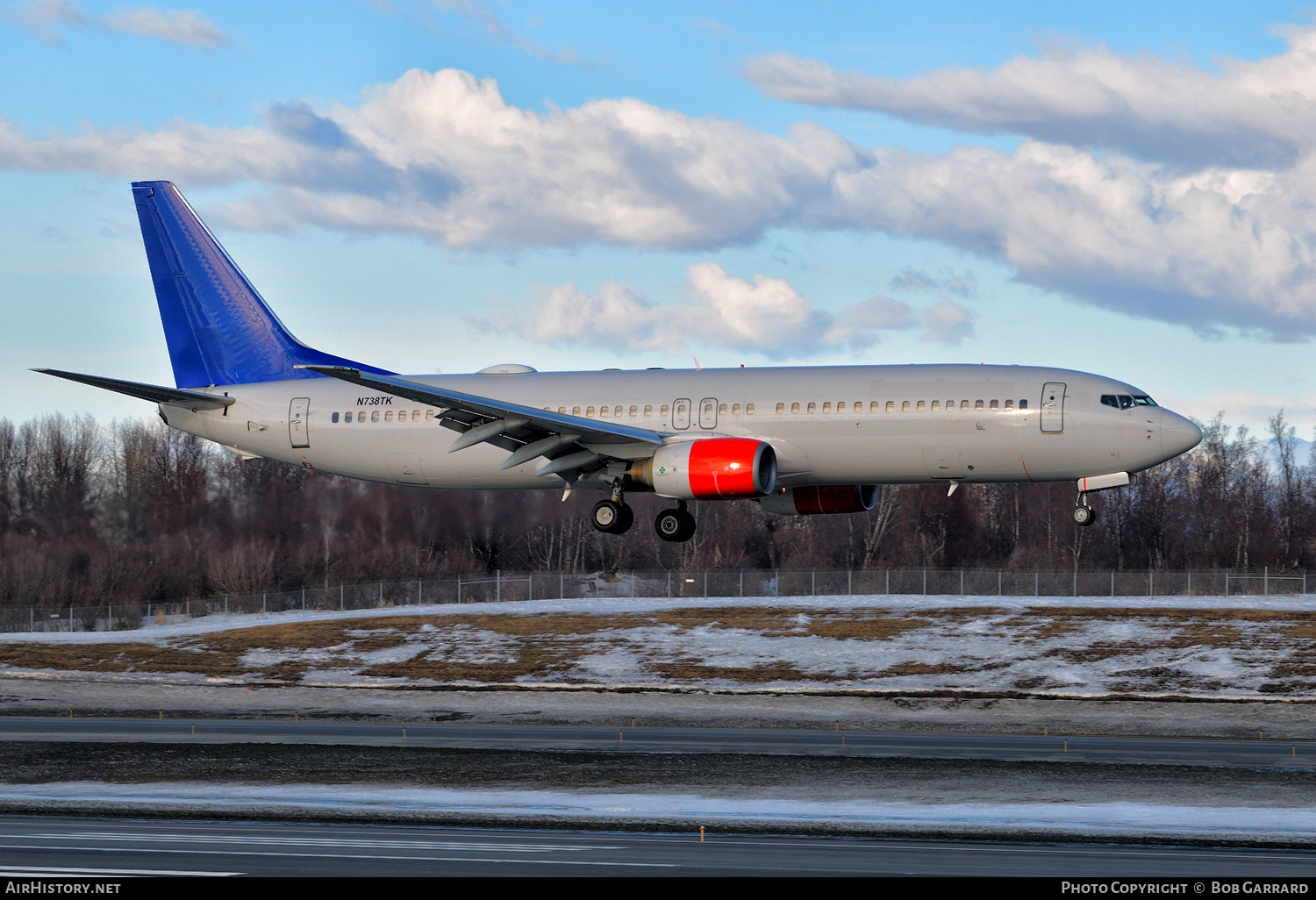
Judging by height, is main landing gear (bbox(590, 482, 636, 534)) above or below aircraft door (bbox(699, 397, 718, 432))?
below

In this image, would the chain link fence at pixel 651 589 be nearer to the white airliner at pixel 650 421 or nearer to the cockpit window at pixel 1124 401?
the white airliner at pixel 650 421

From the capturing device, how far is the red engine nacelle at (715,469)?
40375 millimetres

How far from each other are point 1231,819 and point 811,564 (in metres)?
76.1

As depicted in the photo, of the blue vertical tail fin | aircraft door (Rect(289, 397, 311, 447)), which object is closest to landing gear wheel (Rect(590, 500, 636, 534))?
aircraft door (Rect(289, 397, 311, 447))

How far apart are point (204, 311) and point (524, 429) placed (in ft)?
51.7

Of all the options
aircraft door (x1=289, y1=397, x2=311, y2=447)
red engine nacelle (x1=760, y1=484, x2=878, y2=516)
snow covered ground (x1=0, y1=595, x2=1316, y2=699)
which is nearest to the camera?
red engine nacelle (x1=760, y1=484, x2=878, y2=516)

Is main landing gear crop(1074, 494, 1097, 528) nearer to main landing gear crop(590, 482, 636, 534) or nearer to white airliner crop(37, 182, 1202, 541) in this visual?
white airliner crop(37, 182, 1202, 541)

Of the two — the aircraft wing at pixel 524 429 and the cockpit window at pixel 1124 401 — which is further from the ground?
the cockpit window at pixel 1124 401

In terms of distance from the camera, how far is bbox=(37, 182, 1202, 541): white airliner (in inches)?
1588

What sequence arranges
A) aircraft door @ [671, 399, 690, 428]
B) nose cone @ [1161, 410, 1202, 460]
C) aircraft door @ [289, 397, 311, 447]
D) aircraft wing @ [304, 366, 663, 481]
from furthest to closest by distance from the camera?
aircraft door @ [289, 397, 311, 447] → aircraft door @ [671, 399, 690, 428] → aircraft wing @ [304, 366, 663, 481] → nose cone @ [1161, 410, 1202, 460]

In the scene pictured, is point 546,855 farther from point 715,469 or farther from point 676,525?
point 676,525

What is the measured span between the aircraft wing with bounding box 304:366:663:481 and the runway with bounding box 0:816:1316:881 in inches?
802

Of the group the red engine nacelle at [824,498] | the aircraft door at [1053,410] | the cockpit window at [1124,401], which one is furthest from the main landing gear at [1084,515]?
the red engine nacelle at [824,498]

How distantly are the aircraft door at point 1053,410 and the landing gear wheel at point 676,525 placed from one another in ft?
36.4
